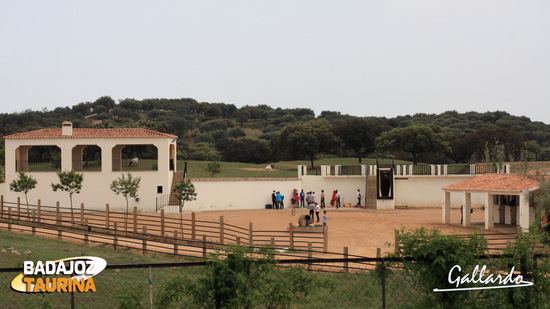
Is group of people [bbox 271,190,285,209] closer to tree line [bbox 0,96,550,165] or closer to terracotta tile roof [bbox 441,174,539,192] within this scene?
terracotta tile roof [bbox 441,174,539,192]

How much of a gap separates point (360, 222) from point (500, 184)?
8369mm

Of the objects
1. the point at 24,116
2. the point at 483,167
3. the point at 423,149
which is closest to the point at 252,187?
the point at 483,167

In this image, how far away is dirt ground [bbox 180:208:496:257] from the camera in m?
24.8

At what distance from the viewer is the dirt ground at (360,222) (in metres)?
24.8

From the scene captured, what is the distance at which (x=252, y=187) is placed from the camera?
4156 cm

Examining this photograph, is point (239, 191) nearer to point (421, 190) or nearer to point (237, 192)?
point (237, 192)

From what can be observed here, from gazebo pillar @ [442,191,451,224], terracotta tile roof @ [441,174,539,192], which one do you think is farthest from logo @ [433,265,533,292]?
gazebo pillar @ [442,191,451,224]

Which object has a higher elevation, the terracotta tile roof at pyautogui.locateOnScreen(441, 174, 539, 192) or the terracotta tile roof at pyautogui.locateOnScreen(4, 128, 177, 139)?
the terracotta tile roof at pyautogui.locateOnScreen(4, 128, 177, 139)

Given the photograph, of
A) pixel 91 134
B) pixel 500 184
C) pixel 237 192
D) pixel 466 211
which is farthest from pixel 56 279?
pixel 237 192

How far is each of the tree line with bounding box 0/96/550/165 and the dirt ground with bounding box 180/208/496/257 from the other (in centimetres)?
718

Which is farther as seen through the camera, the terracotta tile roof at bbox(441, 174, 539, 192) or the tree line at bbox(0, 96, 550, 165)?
the tree line at bbox(0, 96, 550, 165)

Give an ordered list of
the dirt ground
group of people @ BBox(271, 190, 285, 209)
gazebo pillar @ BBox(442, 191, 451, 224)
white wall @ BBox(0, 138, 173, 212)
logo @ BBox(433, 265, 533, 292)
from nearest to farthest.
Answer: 1. logo @ BBox(433, 265, 533, 292)
2. the dirt ground
3. gazebo pillar @ BBox(442, 191, 451, 224)
4. white wall @ BBox(0, 138, 173, 212)
5. group of people @ BBox(271, 190, 285, 209)

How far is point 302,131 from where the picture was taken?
62.4 m

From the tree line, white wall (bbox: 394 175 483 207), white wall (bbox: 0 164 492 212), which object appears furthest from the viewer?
the tree line
